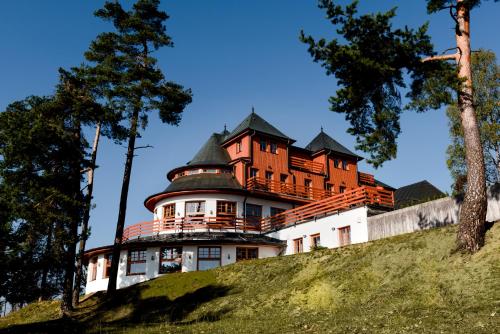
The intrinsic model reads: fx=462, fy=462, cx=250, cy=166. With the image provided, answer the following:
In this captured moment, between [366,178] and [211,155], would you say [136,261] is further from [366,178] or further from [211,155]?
[366,178]

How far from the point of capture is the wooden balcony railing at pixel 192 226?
125 feet

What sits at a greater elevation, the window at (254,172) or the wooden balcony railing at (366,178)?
the wooden balcony railing at (366,178)

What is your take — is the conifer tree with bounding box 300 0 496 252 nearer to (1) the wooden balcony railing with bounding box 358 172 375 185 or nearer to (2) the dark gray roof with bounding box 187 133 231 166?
(2) the dark gray roof with bounding box 187 133 231 166

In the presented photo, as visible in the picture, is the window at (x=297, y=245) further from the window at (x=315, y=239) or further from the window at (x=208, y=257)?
the window at (x=208, y=257)

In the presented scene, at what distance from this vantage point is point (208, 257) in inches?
1374

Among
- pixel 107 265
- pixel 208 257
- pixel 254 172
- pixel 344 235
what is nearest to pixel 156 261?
pixel 208 257

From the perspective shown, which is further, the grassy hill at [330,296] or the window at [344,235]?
the window at [344,235]

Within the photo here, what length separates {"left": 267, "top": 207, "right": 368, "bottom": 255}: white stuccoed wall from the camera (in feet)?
97.6

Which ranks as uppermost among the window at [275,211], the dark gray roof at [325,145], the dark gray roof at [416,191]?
the dark gray roof at [325,145]

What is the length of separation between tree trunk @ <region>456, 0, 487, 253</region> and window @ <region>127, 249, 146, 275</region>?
23.9 meters

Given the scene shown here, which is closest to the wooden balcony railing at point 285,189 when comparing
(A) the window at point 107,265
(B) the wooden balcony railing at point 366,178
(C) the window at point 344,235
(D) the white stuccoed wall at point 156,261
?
(B) the wooden balcony railing at point 366,178

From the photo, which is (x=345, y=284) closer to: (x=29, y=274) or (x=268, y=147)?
(x=29, y=274)

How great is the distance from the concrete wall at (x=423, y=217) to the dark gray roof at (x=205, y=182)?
15031 millimetres

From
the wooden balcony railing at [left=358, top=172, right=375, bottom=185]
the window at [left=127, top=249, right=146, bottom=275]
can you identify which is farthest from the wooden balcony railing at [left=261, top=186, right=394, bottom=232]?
the wooden balcony railing at [left=358, top=172, right=375, bottom=185]
